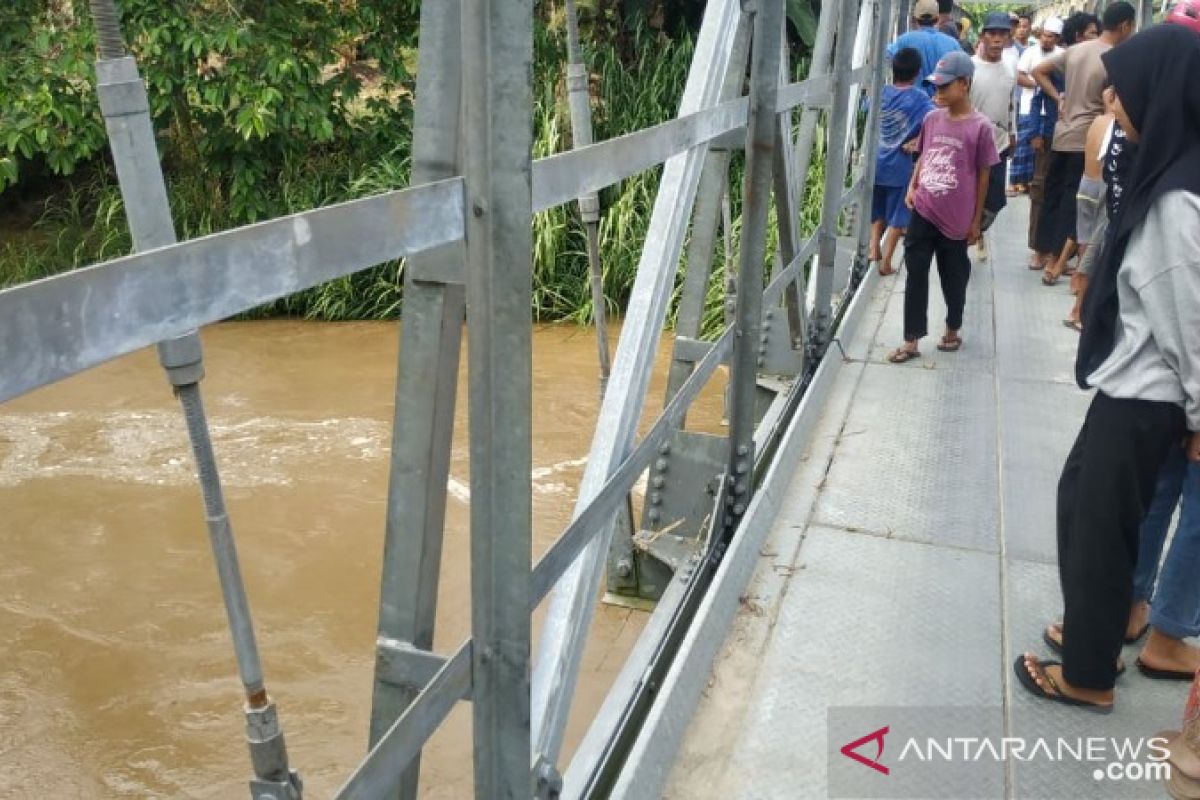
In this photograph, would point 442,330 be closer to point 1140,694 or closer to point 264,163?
point 1140,694

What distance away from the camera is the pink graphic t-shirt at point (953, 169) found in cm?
508

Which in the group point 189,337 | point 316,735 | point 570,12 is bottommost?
point 316,735

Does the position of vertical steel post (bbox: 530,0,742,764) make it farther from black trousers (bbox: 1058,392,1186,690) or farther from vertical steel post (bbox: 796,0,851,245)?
vertical steel post (bbox: 796,0,851,245)

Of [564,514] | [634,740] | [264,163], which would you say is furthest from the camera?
[264,163]

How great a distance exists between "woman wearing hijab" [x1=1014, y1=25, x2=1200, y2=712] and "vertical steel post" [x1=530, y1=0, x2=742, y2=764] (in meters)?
0.95

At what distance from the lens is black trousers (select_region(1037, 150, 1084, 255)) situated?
20.9 ft

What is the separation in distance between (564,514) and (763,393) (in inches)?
55.9

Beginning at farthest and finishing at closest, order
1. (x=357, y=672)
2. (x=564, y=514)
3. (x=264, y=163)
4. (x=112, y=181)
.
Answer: (x=112, y=181)
(x=264, y=163)
(x=564, y=514)
(x=357, y=672)

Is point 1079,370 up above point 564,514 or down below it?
above

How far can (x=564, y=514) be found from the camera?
579 cm

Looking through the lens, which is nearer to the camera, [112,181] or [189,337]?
[189,337]

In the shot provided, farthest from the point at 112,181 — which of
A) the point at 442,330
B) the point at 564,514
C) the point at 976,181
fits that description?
the point at 442,330

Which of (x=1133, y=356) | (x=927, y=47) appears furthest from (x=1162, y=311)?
(x=927, y=47)

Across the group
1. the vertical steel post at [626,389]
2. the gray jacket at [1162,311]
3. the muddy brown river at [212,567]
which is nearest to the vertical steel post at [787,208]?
the vertical steel post at [626,389]
